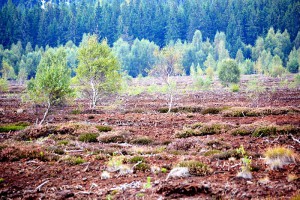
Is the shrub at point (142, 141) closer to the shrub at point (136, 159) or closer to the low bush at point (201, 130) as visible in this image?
the low bush at point (201, 130)

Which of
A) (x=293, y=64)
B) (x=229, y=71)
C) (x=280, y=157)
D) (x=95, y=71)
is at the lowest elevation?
(x=280, y=157)

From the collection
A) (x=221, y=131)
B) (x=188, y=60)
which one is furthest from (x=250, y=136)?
(x=188, y=60)

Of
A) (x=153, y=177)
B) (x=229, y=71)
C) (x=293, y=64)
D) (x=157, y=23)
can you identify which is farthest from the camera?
(x=157, y=23)

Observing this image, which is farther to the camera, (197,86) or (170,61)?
(197,86)

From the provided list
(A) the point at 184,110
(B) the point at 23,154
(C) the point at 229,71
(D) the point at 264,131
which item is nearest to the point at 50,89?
(B) the point at 23,154

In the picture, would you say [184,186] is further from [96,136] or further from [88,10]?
[88,10]

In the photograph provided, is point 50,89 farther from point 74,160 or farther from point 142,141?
point 74,160

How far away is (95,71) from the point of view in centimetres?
3022

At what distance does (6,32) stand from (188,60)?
8608 centimetres

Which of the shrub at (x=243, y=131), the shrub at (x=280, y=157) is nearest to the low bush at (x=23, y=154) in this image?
the shrub at (x=280, y=157)

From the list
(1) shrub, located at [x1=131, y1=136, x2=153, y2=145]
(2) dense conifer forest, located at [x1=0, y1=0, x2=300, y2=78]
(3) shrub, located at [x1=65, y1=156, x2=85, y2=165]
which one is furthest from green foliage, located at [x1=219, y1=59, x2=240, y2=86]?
(2) dense conifer forest, located at [x1=0, y1=0, x2=300, y2=78]

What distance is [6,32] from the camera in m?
132

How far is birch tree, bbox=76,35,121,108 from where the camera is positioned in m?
30.0

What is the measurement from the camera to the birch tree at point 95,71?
30.0m
